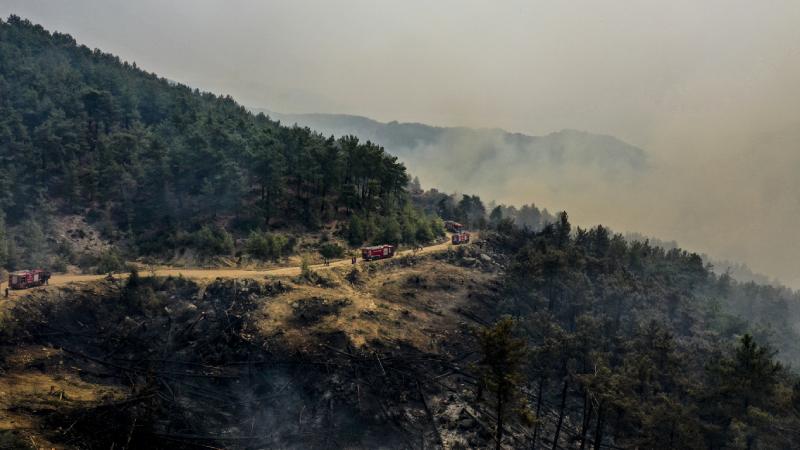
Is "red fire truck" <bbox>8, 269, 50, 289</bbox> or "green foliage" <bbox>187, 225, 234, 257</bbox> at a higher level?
"green foliage" <bbox>187, 225, 234, 257</bbox>

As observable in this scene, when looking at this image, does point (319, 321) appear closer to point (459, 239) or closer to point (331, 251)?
point (331, 251)

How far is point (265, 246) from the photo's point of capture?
70688mm

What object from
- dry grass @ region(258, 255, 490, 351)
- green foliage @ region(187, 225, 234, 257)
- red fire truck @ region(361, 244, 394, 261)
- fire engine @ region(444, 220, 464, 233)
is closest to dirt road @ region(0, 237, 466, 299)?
red fire truck @ region(361, 244, 394, 261)

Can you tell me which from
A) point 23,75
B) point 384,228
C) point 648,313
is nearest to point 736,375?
point 648,313

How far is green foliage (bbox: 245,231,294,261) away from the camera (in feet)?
232

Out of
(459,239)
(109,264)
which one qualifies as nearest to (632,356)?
(459,239)

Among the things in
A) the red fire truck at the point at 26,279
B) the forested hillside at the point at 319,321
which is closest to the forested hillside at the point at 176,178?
the forested hillside at the point at 319,321

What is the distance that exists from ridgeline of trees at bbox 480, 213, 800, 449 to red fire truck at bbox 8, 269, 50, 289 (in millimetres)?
55301

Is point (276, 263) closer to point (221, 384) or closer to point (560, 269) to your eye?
point (221, 384)

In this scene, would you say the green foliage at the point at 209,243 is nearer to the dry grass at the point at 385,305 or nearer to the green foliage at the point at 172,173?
the green foliage at the point at 172,173

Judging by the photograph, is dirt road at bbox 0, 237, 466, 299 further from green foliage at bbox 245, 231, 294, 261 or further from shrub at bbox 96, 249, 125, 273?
green foliage at bbox 245, 231, 294, 261

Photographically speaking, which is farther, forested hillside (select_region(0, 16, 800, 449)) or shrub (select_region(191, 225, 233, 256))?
shrub (select_region(191, 225, 233, 256))

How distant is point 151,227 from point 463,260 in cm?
5714

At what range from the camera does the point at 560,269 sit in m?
68.1
